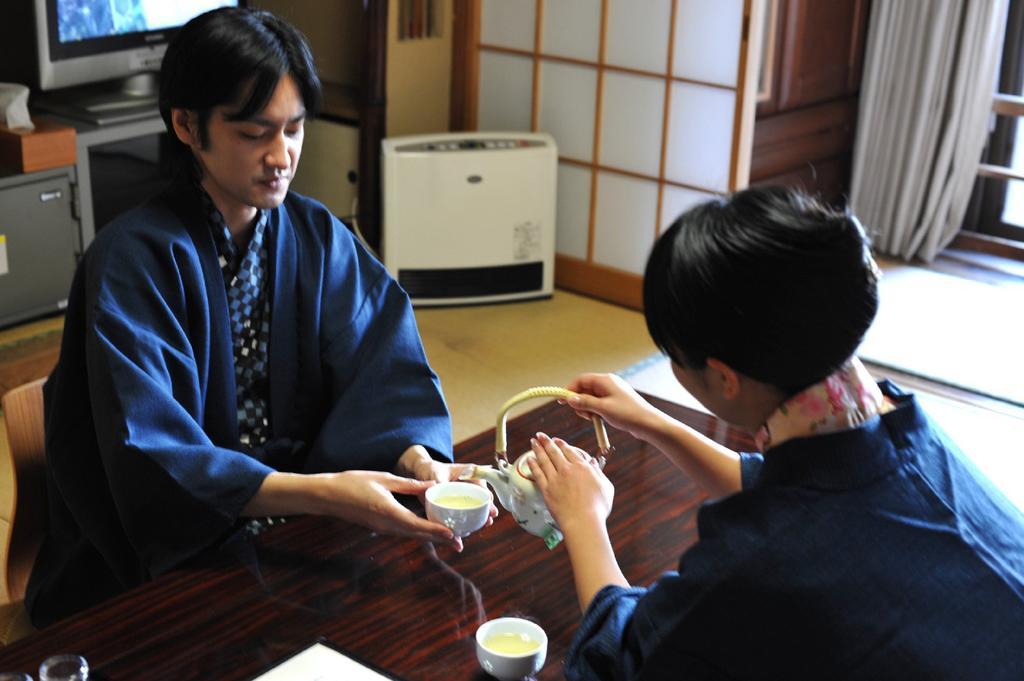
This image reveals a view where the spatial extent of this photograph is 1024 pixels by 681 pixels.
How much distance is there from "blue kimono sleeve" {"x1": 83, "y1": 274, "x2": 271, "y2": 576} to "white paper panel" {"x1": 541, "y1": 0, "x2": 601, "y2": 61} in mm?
3024

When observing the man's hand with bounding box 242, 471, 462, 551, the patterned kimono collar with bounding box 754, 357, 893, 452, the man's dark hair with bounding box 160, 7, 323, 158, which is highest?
the man's dark hair with bounding box 160, 7, 323, 158

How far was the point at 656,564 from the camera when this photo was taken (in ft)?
5.55

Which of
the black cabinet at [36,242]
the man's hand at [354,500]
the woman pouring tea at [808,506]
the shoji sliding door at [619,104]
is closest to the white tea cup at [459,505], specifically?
the man's hand at [354,500]

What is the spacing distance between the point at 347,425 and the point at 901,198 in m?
3.96

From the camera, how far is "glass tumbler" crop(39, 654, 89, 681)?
1.39 meters

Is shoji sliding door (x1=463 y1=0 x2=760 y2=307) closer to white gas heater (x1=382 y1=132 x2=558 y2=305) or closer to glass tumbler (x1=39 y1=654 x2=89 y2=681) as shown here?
white gas heater (x1=382 y1=132 x2=558 y2=305)

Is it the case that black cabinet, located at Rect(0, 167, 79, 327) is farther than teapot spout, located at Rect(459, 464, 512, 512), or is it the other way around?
black cabinet, located at Rect(0, 167, 79, 327)

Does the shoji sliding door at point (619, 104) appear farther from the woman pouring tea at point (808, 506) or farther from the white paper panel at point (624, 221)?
the woman pouring tea at point (808, 506)

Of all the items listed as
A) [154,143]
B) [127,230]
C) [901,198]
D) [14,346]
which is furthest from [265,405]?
[901,198]

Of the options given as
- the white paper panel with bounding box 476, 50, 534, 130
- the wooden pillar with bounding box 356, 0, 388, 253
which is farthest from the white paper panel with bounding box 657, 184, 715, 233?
the wooden pillar with bounding box 356, 0, 388, 253

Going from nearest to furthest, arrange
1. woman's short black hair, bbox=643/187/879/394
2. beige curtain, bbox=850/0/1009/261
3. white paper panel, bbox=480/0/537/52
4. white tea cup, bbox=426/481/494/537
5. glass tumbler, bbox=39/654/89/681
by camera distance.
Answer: woman's short black hair, bbox=643/187/879/394, glass tumbler, bbox=39/654/89/681, white tea cup, bbox=426/481/494/537, white paper panel, bbox=480/0/537/52, beige curtain, bbox=850/0/1009/261

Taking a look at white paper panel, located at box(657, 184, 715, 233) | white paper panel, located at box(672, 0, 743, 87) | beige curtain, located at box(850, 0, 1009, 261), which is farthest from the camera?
beige curtain, located at box(850, 0, 1009, 261)

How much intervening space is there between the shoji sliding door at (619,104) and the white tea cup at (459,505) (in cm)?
280

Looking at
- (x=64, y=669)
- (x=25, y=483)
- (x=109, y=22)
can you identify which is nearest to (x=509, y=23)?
(x=109, y=22)
